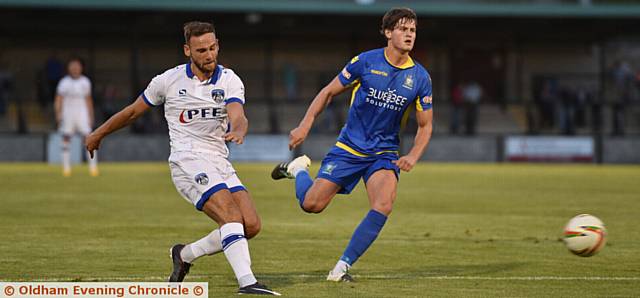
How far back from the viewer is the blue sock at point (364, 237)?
9430 mm

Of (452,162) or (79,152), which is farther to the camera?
(452,162)

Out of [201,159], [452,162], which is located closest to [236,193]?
[201,159]

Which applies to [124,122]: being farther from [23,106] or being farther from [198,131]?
[23,106]

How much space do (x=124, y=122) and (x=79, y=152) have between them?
2248 cm

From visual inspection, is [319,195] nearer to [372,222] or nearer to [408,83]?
[372,222]

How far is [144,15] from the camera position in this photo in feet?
122

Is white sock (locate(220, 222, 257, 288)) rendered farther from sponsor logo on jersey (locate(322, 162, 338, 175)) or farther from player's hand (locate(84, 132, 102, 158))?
sponsor logo on jersey (locate(322, 162, 338, 175))

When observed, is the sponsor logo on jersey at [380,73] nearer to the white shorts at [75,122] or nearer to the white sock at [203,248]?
the white sock at [203,248]

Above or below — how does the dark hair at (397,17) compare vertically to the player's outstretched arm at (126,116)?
above

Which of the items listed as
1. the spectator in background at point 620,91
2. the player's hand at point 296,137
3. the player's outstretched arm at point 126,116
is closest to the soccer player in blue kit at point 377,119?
the player's hand at point 296,137

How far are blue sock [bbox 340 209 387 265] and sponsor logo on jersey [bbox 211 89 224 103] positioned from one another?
1.57 meters

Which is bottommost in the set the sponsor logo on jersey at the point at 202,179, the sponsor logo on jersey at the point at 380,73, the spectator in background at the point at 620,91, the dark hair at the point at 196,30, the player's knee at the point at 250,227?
the player's knee at the point at 250,227

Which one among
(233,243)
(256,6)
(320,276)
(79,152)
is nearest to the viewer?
(233,243)

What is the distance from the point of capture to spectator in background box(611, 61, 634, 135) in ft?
111
